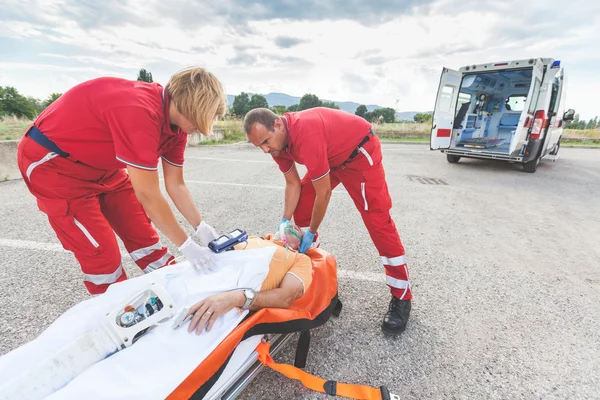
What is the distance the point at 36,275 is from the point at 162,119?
2.09 metres

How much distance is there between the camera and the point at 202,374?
1.14 metres

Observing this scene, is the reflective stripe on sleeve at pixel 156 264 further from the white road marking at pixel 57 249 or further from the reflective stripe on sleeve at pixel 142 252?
the white road marking at pixel 57 249

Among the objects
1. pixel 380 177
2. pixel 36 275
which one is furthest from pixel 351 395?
pixel 36 275

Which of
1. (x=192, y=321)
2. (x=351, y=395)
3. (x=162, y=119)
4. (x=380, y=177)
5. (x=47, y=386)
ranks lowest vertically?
(x=351, y=395)

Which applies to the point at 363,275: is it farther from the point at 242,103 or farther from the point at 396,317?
the point at 242,103

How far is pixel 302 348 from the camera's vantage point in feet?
5.06

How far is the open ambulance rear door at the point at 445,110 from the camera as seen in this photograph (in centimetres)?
696

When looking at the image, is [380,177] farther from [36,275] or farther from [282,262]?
[36,275]

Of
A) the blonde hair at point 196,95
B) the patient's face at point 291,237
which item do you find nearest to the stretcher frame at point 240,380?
the patient's face at point 291,237

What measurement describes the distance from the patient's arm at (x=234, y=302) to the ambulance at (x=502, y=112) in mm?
6592

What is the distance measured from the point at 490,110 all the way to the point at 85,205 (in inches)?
437

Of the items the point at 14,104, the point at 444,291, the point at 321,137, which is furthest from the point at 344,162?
the point at 14,104

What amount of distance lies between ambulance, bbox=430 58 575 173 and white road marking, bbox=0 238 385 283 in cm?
551

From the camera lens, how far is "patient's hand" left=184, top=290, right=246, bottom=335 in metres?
1.26
